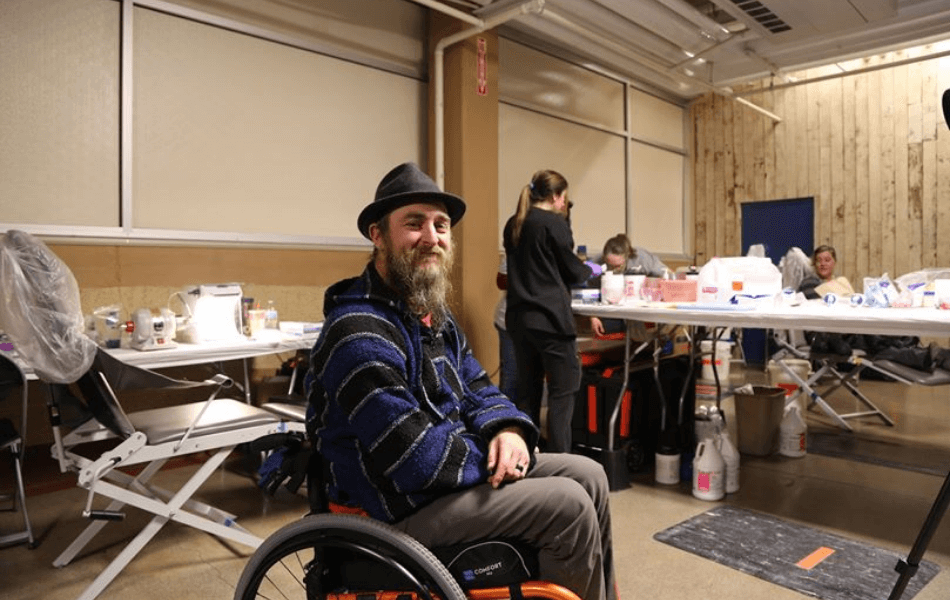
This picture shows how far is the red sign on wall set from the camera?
4691mm

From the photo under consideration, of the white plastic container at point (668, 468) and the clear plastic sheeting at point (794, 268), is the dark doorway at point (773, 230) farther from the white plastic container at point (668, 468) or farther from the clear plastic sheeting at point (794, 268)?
the white plastic container at point (668, 468)

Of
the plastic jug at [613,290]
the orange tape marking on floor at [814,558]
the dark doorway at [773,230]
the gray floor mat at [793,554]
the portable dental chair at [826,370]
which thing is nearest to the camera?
the gray floor mat at [793,554]

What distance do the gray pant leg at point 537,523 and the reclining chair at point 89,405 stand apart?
1.18m

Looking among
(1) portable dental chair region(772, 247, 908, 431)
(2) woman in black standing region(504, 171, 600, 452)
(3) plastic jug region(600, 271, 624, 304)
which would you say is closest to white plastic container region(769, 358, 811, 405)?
(1) portable dental chair region(772, 247, 908, 431)

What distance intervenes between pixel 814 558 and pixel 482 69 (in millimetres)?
3718

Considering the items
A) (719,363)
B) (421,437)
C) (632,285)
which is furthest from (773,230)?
(421,437)

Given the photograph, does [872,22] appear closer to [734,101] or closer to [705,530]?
[734,101]

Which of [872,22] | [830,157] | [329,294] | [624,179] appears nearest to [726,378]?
[624,179]

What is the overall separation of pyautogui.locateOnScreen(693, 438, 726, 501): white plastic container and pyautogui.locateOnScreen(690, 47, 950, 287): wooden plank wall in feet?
15.4

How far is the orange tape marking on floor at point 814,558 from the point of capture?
89.4 inches

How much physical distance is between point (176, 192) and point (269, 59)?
102 cm

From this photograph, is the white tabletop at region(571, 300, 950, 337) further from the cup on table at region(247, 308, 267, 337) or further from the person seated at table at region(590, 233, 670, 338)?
the cup on table at region(247, 308, 267, 337)

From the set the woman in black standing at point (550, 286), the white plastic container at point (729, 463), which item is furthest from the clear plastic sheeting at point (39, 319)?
the white plastic container at point (729, 463)

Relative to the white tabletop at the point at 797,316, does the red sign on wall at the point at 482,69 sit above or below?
above
